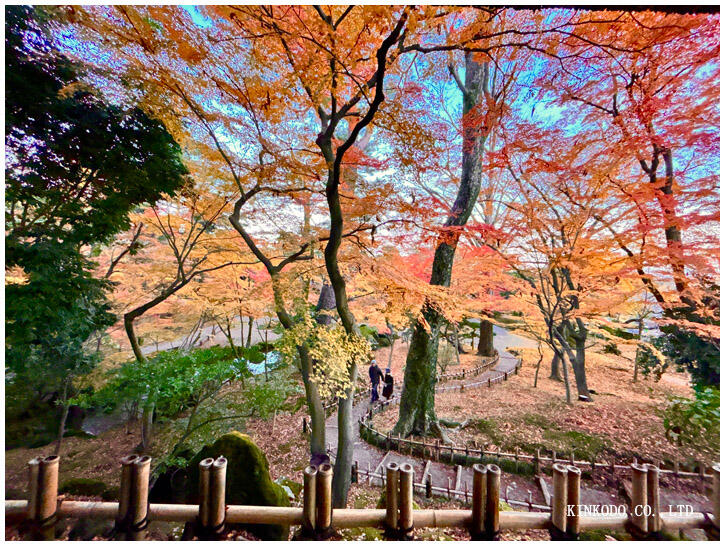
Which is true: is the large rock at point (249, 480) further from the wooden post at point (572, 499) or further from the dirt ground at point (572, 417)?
the dirt ground at point (572, 417)

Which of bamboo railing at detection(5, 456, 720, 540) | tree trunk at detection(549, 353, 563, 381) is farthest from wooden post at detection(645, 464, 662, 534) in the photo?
tree trunk at detection(549, 353, 563, 381)

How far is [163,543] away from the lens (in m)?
1.54

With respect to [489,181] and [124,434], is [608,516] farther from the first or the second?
[489,181]

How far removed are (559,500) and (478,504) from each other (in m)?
0.48

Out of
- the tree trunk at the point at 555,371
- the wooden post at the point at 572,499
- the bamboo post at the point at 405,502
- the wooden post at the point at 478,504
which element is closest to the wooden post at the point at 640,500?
the wooden post at the point at 572,499

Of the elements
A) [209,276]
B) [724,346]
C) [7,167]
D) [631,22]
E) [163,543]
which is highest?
[631,22]

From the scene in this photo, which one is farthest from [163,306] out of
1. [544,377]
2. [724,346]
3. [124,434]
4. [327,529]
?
[544,377]

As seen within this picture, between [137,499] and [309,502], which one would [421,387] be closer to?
[309,502]

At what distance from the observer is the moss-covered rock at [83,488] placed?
2668 mm

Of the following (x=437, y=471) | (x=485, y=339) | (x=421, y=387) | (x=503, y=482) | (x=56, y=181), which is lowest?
(x=437, y=471)

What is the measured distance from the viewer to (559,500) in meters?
1.51

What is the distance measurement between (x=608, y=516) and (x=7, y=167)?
563 centimetres

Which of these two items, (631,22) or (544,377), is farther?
(544,377)

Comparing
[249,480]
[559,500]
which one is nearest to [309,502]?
[249,480]
